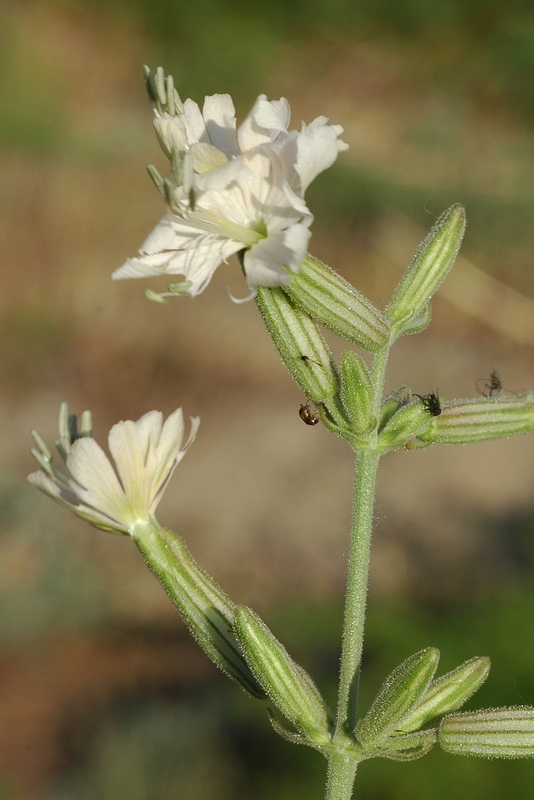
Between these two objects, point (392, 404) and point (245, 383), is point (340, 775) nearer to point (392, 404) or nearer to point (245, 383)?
point (392, 404)

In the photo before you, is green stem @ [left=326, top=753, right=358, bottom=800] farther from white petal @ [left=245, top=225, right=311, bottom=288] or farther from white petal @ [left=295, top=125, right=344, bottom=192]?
white petal @ [left=295, top=125, right=344, bottom=192]

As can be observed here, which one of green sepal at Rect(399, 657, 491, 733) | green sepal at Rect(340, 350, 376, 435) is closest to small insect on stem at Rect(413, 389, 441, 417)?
green sepal at Rect(340, 350, 376, 435)

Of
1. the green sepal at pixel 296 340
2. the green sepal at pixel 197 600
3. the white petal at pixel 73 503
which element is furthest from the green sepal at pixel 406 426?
the white petal at pixel 73 503

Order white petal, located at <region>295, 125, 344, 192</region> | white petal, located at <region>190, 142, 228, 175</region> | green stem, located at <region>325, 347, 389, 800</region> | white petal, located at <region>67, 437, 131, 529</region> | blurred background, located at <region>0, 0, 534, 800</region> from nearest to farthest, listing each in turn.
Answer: white petal, located at <region>295, 125, 344, 192</region> → white petal, located at <region>190, 142, 228, 175</region> → green stem, located at <region>325, 347, 389, 800</region> → white petal, located at <region>67, 437, 131, 529</region> → blurred background, located at <region>0, 0, 534, 800</region>

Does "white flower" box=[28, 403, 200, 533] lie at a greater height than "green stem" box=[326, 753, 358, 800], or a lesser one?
greater

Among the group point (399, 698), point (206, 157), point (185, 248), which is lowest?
point (399, 698)

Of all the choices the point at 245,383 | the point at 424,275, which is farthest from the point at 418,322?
the point at 245,383

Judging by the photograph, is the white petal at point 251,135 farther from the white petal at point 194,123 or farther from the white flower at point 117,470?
the white flower at point 117,470
